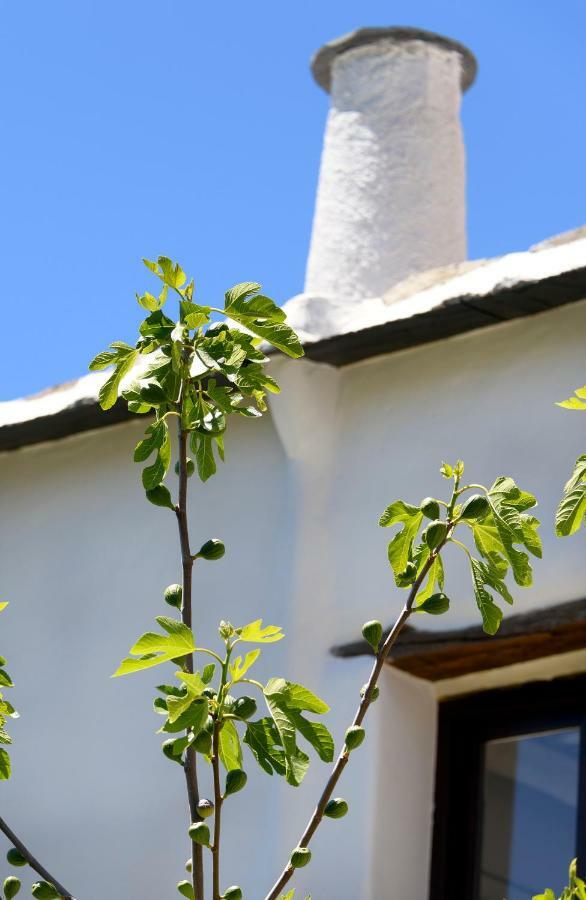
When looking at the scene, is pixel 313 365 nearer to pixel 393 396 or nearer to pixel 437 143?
pixel 393 396

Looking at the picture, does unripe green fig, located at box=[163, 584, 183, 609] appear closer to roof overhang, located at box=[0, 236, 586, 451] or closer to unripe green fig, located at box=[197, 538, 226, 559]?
unripe green fig, located at box=[197, 538, 226, 559]

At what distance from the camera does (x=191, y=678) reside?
1.68m

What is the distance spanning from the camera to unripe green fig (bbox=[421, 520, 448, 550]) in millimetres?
1835

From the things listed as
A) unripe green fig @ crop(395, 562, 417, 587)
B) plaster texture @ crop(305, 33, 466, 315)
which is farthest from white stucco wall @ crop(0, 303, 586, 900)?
plaster texture @ crop(305, 33, 466, 315)

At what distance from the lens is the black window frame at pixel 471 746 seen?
119 inches

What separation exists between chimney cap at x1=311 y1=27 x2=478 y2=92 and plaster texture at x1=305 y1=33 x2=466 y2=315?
24 mm

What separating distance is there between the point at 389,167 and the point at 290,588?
2937 millimetres

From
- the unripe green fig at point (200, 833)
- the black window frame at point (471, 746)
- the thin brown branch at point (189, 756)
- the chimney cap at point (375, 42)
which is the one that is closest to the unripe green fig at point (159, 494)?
the thin brown branch at point (189, 756)

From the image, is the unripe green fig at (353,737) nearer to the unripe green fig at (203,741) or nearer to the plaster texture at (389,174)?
the unripe green fig at (203,741)

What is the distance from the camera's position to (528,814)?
3.01 meters

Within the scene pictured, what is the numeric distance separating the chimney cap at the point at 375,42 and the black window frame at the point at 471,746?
3.36m

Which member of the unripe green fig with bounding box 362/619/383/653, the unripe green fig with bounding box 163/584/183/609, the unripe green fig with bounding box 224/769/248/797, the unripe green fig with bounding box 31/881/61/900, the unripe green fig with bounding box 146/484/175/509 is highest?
the unripe green fig with bounding box 146/484/175/509

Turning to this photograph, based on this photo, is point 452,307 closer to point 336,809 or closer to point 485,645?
point 485,645

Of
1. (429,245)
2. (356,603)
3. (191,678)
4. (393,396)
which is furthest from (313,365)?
(429,245)
